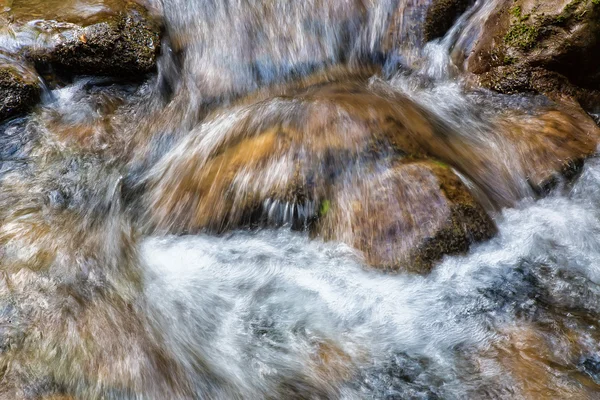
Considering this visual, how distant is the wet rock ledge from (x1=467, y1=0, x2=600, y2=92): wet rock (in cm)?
367

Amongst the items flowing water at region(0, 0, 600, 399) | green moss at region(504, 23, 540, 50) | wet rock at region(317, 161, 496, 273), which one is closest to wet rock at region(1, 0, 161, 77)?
flowing water at region(0, 0, 600, 399)

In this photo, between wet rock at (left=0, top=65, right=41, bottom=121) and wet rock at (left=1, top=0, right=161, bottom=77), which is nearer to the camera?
wet rock at (left=0, top=65, right=41, bottom=121)

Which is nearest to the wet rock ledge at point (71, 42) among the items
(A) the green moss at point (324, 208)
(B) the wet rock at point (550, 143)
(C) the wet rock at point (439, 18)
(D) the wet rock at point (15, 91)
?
(D) the wet rock at point (15, 91)

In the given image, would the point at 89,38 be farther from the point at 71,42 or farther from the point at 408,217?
the point at 408,217

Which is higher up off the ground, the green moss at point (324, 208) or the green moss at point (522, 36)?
the green moss at point (522, 36)

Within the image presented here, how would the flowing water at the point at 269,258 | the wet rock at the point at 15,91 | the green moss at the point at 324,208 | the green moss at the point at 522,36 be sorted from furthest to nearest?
the green moss at the point at 522,36 < the wet rock at the point at 15,91 < the green moss at the point at 324,208 < the flowing water at the point at 269,258

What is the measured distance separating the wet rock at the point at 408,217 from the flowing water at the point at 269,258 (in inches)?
1.9

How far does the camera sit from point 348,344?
3.08 meters

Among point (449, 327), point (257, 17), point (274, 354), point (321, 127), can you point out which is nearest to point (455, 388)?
point (449, 327)

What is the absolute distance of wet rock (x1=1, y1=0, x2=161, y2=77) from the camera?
5020 millimetres

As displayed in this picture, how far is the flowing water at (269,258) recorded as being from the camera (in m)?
2.88

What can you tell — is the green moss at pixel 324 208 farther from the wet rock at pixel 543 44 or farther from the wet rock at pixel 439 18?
the wet rock at pixel 439 18

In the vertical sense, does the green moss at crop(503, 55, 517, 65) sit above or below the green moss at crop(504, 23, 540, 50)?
below

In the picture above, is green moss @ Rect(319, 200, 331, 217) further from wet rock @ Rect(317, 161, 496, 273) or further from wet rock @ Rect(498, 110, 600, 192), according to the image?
wet rock @ Rect(498, 110, 600, 192)
